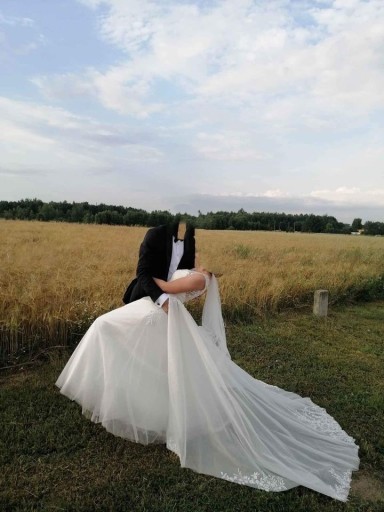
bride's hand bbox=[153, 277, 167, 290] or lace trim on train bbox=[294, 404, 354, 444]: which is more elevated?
bride's hand bbox=[153, 277, 167, 290]

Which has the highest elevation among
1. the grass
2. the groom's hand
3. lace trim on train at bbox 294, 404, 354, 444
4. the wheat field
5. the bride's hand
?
the bride's hand

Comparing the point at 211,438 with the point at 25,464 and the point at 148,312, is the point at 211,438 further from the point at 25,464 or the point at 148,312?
the point at 25,464

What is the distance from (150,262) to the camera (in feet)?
11.6

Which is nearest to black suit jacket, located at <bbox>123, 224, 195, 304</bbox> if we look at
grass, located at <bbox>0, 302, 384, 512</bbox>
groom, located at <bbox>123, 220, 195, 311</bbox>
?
groom, located at <bbox>123, 220, 195, 311</bbox>

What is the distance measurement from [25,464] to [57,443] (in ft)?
1.06

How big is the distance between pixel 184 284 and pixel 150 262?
1.19ft

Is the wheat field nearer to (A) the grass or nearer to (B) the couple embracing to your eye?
(A) the grass

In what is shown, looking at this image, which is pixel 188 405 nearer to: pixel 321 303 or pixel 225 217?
pixel 321 303

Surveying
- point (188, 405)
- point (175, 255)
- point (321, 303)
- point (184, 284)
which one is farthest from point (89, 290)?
point (321, 303)

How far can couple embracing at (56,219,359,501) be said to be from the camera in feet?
10.6

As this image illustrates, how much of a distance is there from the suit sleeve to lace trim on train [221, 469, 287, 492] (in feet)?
4.94

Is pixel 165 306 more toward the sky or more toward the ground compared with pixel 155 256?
more toward the ground

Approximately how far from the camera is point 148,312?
3529 mm

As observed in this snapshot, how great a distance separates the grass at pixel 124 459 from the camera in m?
2.85
